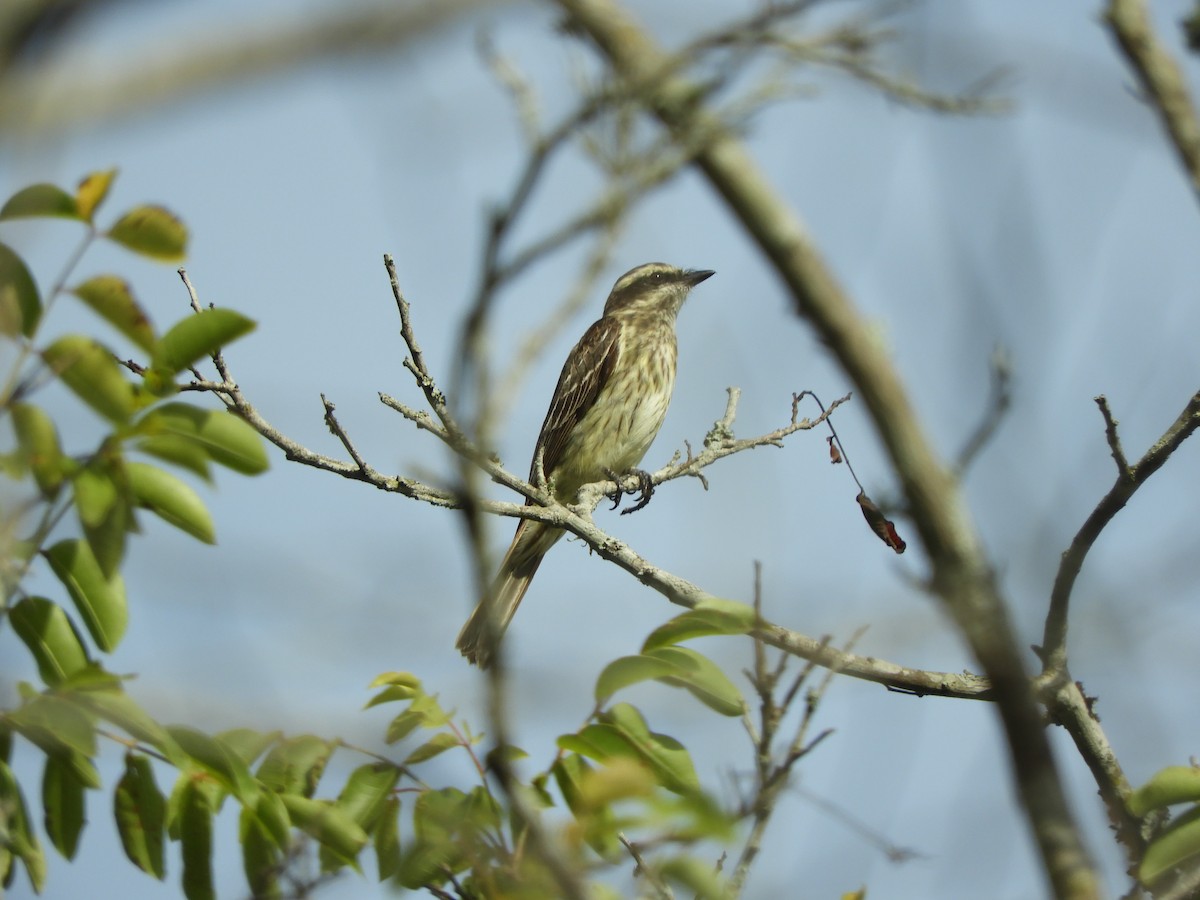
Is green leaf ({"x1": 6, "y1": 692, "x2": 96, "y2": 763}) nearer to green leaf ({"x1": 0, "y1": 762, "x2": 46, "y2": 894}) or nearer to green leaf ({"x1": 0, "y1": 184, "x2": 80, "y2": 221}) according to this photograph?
green leaf ({"x1": 0, "y1": 762, "x2": 46, "y2": 894})

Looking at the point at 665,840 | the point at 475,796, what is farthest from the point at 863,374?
the point at 475,796

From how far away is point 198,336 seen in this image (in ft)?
9.71

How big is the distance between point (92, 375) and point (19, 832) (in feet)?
3.11

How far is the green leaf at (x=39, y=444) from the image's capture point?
2.62 metres

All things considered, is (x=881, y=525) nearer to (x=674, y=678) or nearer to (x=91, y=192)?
(x=674, y=678)

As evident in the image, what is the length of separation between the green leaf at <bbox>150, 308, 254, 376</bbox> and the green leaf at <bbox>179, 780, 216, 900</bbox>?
0.95m

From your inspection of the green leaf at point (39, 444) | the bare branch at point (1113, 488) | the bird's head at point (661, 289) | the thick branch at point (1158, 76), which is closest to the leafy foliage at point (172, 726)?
the green leaf at point (39, 444)

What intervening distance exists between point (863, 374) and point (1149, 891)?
1514 millimetres

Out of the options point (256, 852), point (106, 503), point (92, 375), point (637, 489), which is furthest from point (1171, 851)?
point (637, 489)

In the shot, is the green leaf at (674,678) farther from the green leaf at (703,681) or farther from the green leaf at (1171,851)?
the green leaf at (1171,851)

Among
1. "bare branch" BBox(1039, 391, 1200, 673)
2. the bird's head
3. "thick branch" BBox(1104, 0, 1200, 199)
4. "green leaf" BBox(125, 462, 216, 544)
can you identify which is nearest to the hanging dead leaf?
"bare branch" BBox(1039, 391, 1200, 673)

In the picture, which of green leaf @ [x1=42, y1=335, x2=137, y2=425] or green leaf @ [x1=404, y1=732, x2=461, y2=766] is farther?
green leaf @ [x1=404, y1=732, x2=461, y2=766]

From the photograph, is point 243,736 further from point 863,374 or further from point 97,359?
point 863,374

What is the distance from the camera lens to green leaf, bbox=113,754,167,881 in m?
2.98
